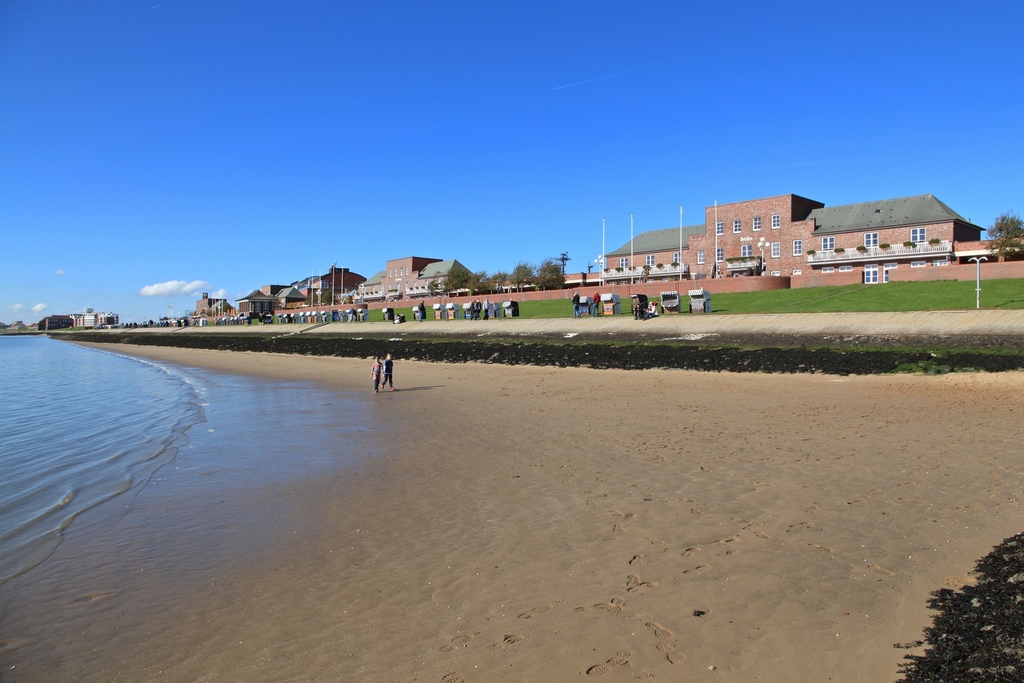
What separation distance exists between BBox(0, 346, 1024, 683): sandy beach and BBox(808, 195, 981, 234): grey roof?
53.1 meters

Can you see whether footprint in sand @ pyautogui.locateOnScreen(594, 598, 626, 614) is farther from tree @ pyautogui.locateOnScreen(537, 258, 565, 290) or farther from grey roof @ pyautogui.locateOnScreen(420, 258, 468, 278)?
grey roof @ pyautogui.locateOnScreen(420, 258, 468, 278)

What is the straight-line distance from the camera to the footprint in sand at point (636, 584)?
5238 mm

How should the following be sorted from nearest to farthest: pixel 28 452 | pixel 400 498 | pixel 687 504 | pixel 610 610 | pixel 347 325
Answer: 1. pixel 610 610
2. pixel 687 504
3. pixel 400 498
4. pixel 28 452
5. pixel 347 325

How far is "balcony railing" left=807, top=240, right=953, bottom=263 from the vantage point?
51.2 metres

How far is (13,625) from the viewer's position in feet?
16.9

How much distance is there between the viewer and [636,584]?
5.32m


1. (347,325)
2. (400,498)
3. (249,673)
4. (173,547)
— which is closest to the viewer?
(249,673)

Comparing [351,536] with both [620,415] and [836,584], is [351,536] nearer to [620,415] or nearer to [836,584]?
[836,584]

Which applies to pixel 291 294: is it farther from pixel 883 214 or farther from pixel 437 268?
pixel 883 214

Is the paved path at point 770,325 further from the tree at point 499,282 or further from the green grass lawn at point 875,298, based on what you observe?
the tree at point 499,282

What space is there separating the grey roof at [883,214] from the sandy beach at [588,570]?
5310 centimetres

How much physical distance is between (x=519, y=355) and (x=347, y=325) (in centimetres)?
3563

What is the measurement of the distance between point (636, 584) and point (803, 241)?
210ft

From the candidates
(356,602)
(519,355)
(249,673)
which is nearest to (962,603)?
Result: (356,602)
